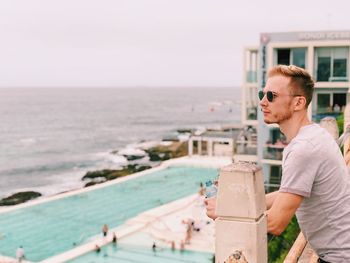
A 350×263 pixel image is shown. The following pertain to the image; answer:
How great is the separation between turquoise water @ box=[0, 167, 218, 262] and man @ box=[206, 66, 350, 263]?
66.2 feet

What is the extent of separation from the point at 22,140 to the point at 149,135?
987 inches

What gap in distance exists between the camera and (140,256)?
20.6 meters

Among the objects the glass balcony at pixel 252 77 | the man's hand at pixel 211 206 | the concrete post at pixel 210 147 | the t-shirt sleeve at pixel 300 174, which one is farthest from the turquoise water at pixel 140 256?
the concrete post at pixel 210 147

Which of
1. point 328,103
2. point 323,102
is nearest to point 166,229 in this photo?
point 323,102

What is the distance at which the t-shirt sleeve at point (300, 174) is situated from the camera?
2.71 m

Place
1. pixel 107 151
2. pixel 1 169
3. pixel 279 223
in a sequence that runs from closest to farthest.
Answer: pixel 279 223 < pixel 1 169 < pixel 107 151

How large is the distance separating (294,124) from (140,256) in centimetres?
1838

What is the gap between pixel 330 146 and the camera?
282cm

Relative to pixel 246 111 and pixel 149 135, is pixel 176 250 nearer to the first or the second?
pixel 246 111

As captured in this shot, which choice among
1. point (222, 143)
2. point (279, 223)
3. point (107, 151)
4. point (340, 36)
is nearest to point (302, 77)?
point (279, 223)

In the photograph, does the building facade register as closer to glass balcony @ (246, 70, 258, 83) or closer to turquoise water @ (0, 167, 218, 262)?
glass balcony @ (246, 70, 258, 83)

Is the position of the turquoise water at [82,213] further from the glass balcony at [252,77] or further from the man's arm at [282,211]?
the man's arm at [282,211]

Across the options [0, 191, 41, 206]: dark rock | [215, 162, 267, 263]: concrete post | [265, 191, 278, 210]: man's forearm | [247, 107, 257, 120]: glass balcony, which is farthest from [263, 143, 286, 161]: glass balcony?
[215, 162, 267, 263]: concrete post

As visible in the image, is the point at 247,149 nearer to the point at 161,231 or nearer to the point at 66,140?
the point at 161,231
